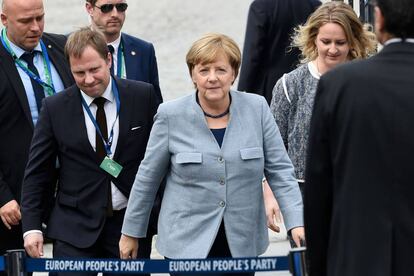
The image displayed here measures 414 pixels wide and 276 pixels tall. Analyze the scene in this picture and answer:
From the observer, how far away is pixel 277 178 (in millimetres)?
6043

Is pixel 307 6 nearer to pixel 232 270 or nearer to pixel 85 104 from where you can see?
pixel 85 104

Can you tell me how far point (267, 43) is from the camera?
9039 mm

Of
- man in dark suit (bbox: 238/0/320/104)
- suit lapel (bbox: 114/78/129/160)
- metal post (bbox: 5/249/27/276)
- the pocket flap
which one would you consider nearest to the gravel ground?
man in dark suit (bbox: 238/0/320/104)

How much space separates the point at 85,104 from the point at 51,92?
0.52 meters

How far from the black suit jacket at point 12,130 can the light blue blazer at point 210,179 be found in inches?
39.4

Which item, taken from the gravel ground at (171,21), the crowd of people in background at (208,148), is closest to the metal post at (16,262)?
the crowd of people in background at (208,148)

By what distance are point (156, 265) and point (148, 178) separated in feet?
1.31

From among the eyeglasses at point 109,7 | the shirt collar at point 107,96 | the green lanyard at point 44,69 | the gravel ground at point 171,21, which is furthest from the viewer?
the gravel ground at point 171,21

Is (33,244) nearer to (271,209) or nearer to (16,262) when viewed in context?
(16,262)

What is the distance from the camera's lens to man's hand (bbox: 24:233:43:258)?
6332mm

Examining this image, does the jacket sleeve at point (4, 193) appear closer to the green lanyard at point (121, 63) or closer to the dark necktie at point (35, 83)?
the dark necktie at point (35, 83)

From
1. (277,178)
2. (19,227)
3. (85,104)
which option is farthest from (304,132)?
(19,227)

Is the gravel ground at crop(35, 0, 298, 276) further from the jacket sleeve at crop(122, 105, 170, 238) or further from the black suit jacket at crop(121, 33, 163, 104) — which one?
the jacket sleeve at crop(122, 105, 170, 238)

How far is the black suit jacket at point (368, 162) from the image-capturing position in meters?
4.25
